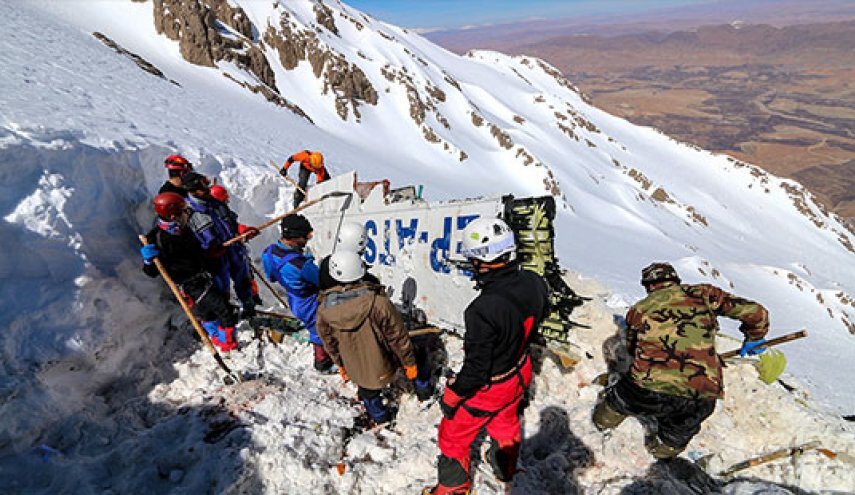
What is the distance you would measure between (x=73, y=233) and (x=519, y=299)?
16.5 feet

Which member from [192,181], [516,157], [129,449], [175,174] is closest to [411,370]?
[129,449]

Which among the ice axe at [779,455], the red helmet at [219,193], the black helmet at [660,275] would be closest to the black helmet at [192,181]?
the red helmet at [219,193]

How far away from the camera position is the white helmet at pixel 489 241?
338 cm

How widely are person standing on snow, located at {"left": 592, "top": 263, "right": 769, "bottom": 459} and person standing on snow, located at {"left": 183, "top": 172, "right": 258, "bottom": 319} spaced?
197 inches

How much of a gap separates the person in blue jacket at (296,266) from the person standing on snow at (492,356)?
2201 millimetres

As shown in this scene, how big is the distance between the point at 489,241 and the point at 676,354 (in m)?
2.14

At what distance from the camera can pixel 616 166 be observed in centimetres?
4797

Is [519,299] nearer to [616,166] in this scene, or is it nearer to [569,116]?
[616,166]

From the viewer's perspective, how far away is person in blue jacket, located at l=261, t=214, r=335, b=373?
4922mm

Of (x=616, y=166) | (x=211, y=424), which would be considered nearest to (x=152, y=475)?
(x=211, y=424)

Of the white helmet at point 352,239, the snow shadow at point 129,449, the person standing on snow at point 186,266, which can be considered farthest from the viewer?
the person standing on snow at point 186,266

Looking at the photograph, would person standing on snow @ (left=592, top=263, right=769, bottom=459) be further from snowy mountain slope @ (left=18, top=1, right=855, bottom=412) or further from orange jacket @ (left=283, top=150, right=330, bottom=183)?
snowy mountain slope @ (left=18, top=1, right=855, bottom=412)

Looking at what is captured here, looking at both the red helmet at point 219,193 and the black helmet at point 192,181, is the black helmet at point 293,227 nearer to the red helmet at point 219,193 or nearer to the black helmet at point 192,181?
the black helmet at point 192,181

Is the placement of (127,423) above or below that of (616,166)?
above
